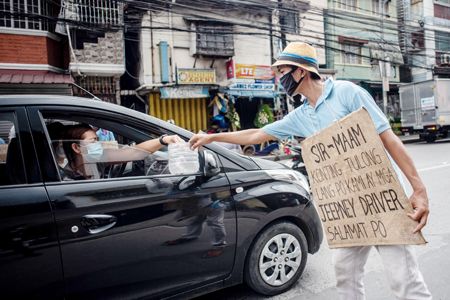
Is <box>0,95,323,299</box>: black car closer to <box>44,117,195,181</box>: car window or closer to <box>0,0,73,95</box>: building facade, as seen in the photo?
<box>44,117,195,181</box>: car window

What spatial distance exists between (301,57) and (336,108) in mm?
334

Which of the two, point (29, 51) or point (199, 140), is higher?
point (29, 51)

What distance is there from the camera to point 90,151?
2.47m

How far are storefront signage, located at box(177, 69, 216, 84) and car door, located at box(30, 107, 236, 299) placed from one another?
1003cm

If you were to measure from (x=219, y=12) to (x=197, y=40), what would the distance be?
63.3 inches

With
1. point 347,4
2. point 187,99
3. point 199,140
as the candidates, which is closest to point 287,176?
point 199,140

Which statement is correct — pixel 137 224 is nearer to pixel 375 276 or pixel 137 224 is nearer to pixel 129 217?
pixel 129 217

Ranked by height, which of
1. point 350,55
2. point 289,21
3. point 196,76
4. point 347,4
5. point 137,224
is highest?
point 347,4

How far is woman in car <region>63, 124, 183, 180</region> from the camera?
2.36 metres

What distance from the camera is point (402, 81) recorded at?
72.8ft

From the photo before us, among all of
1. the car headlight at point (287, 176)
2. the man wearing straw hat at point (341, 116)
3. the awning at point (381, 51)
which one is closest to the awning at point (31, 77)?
the car headlight at point (287, 176)

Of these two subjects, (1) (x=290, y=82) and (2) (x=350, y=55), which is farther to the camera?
(2) (x=350, y=55)

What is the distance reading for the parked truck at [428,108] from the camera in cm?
1612

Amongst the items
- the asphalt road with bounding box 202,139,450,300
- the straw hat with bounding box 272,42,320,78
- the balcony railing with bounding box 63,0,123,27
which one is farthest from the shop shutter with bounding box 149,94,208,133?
the straw hat with bounding box 272,42,320,78
